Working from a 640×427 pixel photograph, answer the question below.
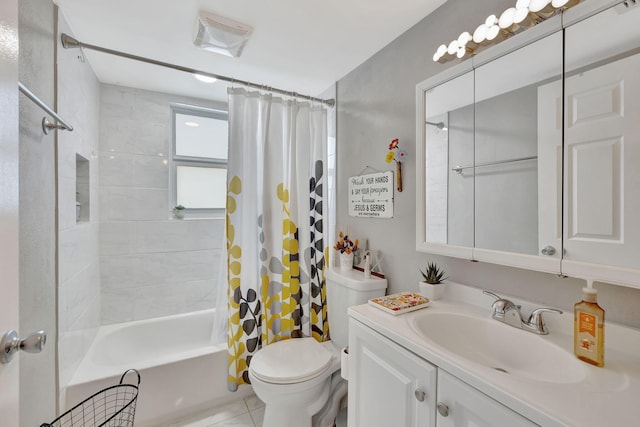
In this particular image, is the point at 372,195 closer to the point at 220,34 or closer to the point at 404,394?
the point at 404,394

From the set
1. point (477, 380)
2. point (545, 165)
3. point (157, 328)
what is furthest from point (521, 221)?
point (157, 328)

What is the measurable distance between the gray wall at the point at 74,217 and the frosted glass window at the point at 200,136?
2.02 ft

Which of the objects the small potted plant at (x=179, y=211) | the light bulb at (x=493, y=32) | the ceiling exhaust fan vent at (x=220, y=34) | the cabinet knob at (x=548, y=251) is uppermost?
the ceiling exhaust fan vent at (x=220, y=34)

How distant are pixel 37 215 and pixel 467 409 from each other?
1.71 meters

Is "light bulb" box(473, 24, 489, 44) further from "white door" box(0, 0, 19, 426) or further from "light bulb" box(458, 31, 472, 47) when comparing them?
"white door" box(0, 0, 19, 426)

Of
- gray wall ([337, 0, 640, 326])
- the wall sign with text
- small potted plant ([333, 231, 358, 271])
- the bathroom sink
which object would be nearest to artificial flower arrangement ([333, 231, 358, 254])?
small potted plant ([333, 231, 358, 271])

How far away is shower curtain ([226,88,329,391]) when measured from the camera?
187cm

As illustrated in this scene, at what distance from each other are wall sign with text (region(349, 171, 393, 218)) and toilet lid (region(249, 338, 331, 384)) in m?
0.93

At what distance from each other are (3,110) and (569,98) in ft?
5.10

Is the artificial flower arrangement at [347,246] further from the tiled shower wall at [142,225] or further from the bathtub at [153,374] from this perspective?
the tiled shower wall at [142,225]

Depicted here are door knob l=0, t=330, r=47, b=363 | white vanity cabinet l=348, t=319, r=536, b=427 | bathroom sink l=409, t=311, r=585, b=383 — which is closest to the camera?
door knob l=0, t=330, r=47, b=363

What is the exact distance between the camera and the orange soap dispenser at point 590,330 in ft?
2.53

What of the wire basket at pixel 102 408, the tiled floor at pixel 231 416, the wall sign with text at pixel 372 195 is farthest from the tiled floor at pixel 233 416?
the wall sign with text at pixel 372 195

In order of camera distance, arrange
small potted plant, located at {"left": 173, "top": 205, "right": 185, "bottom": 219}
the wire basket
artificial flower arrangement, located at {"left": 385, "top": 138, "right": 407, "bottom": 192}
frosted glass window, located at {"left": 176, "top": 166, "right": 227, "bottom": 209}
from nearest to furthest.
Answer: the wire basket < artificial flower arrangement, located at {"left": 385, "top": 138, "right": 407, "bottom": 192} < small potted plant, located at {"left": 173, "top": 205, "right": 185, "bottom": 219} < frosted glass window, located at {"left": 176, "top": 166, "right": 227, "bottom": 209}
